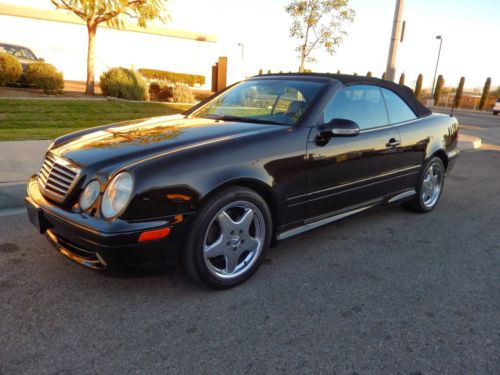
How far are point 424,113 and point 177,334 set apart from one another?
12.0 feet

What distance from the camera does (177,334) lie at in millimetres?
2359

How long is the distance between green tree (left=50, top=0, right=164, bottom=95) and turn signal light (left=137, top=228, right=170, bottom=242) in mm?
11842

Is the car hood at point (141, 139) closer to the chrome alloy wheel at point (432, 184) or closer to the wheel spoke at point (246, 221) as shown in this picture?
the wheel spoke at point (246, 221)

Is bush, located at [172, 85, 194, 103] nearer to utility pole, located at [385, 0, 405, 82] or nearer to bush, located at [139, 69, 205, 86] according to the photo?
utility pole, located at [385, 0, 405, 82]

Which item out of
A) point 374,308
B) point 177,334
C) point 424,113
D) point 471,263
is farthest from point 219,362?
point 424,113

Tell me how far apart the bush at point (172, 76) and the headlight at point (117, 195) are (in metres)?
23.3

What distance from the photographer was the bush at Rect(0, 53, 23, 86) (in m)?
11.6

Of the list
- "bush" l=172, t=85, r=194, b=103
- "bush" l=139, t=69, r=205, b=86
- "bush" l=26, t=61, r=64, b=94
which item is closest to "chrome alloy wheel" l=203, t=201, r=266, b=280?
"bush" l=26, t=61, r=64, b=94

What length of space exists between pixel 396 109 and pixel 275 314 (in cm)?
258

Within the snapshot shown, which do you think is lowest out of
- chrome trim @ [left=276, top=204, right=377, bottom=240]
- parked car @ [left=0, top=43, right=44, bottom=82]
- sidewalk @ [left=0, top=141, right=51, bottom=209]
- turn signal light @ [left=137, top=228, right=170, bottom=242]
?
sidewalk @ [left=0, top=141, right=51, bottom=209]

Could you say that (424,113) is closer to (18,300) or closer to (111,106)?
(18,300)

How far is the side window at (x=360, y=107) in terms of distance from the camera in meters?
3.43

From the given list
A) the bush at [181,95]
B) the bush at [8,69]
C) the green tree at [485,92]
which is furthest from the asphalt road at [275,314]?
the green tree at [485,92]

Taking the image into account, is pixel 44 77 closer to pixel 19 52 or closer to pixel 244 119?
pixel 19 52
